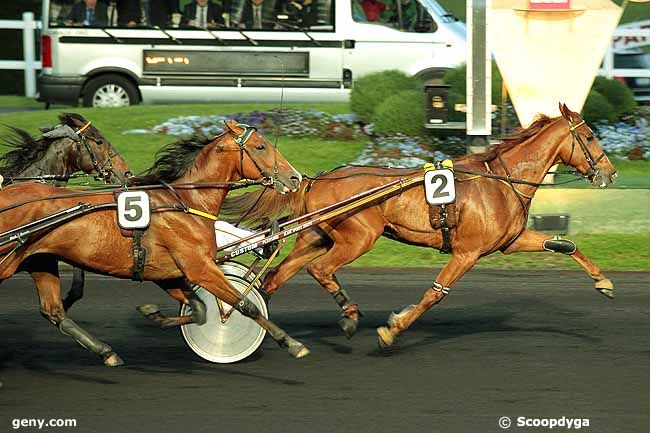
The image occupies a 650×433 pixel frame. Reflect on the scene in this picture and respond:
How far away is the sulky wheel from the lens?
25.4 feet

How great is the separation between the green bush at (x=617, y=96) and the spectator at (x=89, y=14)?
7.32 meters

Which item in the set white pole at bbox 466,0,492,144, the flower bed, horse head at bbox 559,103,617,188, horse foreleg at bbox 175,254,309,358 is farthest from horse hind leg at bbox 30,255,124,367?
the flower bed

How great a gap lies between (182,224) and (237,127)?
695 millimetres

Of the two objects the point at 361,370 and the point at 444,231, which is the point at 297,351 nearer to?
the point at 361,370

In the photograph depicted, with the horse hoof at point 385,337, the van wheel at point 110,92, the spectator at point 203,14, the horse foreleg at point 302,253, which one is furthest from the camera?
the van wheel at point 110,92

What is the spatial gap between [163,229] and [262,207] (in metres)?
1.43

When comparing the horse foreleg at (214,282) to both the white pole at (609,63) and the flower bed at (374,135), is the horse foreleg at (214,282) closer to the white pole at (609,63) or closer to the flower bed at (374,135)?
the flower bed at (374,135)

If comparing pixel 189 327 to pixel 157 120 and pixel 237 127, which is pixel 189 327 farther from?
pixel 157 120

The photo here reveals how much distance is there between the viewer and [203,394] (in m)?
6.92

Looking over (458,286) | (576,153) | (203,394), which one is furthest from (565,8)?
(203,394)

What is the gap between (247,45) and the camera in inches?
690

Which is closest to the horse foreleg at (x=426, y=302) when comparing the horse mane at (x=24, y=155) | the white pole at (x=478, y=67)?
the horse mane at (x=24, y=155)

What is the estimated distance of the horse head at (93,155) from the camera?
877 centimetres

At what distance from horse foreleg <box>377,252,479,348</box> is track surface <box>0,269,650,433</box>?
16 cm
